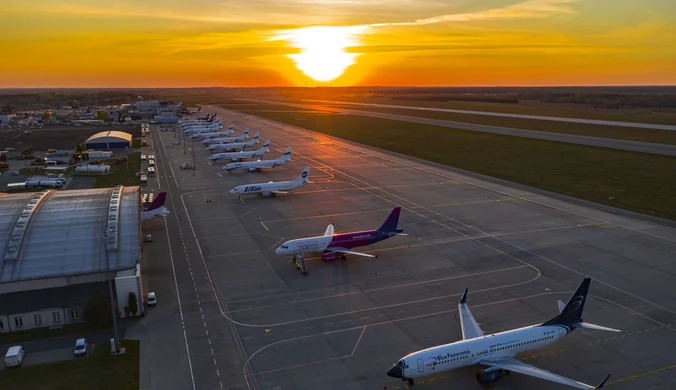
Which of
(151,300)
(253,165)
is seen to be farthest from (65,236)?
(253,165)

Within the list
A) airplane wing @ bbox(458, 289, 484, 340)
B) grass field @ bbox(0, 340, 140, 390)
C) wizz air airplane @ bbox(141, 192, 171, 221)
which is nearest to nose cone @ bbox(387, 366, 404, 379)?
airplane wing @ bbox(458, 289, 484, 340)

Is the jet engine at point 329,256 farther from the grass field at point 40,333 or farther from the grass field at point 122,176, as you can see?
the grass field at point 122,176

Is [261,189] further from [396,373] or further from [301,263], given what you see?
[396,373]

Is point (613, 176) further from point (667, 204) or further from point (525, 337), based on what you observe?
point (525, 337)

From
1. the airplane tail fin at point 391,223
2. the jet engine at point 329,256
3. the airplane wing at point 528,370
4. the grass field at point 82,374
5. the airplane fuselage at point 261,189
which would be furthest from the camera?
the airplane fuselage at point 261,189

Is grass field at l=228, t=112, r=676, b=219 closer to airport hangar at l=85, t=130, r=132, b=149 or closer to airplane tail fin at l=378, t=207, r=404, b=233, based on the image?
airplane tail fin at l=378, t=207, r=404, b=233

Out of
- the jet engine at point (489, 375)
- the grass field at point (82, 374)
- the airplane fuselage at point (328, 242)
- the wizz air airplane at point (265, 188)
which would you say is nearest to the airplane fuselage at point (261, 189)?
the wizz air airplane at point (265, 188)
